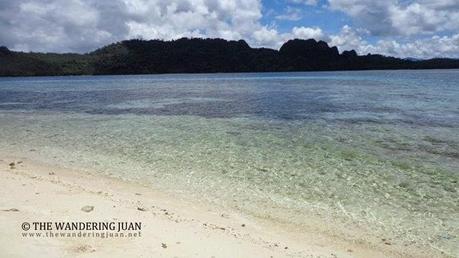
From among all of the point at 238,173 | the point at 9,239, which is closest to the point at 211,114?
the point at 238,173

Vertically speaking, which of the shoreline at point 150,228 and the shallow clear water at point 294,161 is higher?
the shoreline at point 150,228

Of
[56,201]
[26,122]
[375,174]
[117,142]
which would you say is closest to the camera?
[56,201]

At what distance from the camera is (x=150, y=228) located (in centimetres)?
815

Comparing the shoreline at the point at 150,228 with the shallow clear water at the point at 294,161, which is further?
the shallow clear water at the point at 294,161

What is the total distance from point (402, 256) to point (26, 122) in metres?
26.0

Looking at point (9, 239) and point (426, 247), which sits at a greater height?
point (9, 239)

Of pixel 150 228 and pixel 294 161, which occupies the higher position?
pixel 150 228

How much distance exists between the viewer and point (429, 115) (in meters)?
30.7

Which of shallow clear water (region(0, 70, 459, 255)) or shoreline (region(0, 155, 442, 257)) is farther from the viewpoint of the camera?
shallow clear water (region(0, 70, 459, 255))

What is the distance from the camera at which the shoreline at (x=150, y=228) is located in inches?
277

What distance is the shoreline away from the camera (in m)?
7.03

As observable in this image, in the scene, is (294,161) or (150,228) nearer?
(150,228)

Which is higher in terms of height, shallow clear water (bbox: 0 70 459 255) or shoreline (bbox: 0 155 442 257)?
shoreline (bbox: 0 155 442 257)

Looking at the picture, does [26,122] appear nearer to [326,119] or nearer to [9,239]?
[326,119]
